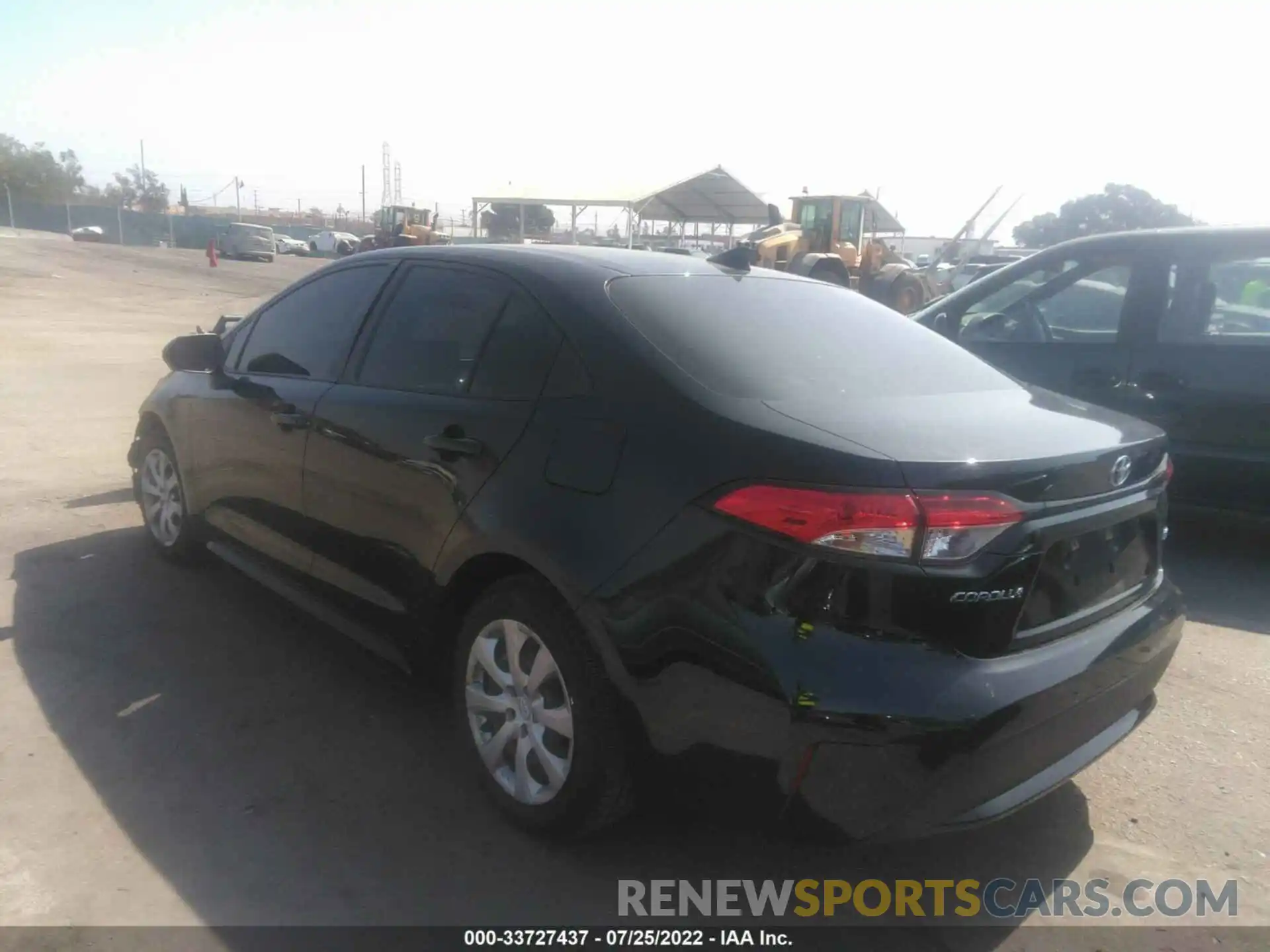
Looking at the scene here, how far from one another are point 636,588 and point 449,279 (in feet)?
4.94

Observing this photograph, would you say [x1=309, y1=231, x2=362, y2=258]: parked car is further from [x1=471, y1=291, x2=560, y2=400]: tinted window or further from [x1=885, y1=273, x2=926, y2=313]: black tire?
[x1=471, y1=291, x2=560, y2=400]: tinted window

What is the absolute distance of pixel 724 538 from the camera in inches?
88.8

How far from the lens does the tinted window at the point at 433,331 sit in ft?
10.4

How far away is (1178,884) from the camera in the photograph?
2732 millimetres

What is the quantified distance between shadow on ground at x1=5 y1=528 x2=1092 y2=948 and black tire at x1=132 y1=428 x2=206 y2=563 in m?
0.69

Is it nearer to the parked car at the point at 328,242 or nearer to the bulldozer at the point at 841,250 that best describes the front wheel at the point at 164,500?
the bulldozer at the point at 841,250

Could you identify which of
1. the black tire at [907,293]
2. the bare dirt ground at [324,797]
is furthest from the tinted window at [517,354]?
the black tire at [907,293]

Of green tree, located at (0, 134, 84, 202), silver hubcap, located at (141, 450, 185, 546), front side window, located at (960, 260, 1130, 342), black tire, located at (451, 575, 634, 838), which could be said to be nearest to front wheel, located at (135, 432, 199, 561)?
silver hubcap, located at (141, 450, 185, 546)

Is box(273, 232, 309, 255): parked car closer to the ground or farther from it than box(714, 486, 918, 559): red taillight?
closer to the ground

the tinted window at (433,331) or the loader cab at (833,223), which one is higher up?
the loader cab at (833,223)

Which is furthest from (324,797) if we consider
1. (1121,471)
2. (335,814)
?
(1121,471)

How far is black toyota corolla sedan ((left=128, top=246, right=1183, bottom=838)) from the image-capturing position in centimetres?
216

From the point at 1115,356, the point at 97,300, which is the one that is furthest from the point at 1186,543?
the point at 97,300

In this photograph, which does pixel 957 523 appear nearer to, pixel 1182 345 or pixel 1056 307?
pixel 1182 345
